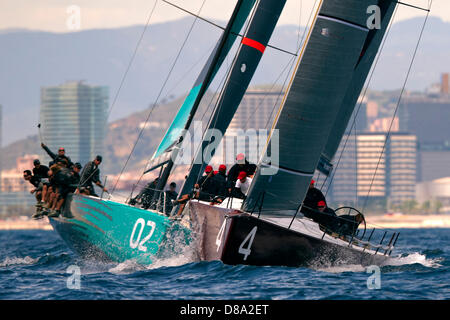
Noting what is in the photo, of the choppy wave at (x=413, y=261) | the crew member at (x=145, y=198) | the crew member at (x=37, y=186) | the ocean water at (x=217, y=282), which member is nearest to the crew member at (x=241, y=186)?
the ocean water at (x=217, y=282)

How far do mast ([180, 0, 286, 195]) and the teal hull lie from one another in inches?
44.5

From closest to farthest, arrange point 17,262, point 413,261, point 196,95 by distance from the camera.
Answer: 1. point 196,95
2. point 413,261
3. point 17,262

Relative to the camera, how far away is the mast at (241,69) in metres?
15.0

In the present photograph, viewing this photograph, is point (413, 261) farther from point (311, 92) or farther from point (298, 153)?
point (311, 92)

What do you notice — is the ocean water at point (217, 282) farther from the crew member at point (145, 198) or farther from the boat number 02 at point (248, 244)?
the crew member at point (145, 198)

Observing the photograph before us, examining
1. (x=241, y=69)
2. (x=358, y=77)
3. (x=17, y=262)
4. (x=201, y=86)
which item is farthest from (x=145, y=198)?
(x=358, y=77)

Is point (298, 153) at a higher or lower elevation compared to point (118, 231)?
higher

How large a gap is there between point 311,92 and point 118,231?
4.12m

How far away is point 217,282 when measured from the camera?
11734 millimetres
